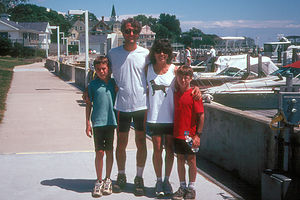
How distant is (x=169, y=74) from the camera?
4.43 m

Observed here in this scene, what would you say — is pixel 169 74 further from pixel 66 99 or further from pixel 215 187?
pixel 66 99

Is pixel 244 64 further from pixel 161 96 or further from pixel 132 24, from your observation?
pixel 161 96

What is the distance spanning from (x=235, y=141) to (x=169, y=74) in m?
1.67

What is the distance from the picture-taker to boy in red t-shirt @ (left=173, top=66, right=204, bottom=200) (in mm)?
4211

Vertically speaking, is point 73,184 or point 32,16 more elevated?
point 32,16

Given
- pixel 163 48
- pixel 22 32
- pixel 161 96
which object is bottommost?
pixel 161 96

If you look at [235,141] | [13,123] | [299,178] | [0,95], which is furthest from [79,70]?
[299,178]

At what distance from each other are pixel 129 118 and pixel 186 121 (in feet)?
2.29

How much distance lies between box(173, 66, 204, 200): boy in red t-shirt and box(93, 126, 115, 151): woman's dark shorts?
77 cm

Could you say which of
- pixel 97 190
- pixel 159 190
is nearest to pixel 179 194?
pixel 159 190

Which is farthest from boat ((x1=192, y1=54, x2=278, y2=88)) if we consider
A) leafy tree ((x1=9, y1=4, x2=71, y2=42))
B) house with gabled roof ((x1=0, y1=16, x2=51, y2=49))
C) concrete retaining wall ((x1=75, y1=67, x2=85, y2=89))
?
leafy tree ((x1=9, y1=4, x2=71, y2=42))

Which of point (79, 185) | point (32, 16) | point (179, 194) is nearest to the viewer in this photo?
point (179, 194)

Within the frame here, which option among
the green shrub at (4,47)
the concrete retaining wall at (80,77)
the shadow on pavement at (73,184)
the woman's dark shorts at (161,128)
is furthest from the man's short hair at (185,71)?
the green shrub at (4,47)

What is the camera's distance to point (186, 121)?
4.23 m
